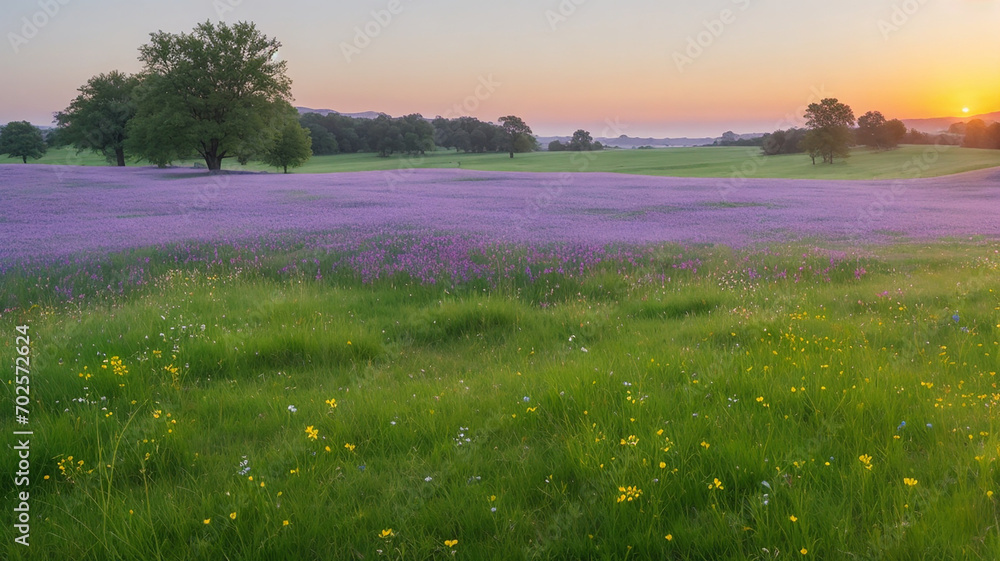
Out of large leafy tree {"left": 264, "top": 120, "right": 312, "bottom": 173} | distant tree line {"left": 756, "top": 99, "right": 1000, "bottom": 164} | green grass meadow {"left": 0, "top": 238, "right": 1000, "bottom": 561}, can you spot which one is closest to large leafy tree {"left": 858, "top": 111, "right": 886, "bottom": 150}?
distant tree line {"left": 756, "top": 99, "right": 1000, "bottom": 164}

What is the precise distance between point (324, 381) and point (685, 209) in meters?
19.0

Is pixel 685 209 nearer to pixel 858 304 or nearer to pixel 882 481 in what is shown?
pixel 858 304

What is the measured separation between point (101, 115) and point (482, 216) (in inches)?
2533

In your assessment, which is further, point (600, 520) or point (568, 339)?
point (568, 339)

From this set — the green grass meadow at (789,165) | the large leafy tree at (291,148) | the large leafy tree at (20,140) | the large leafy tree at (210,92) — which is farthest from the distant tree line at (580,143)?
the large leafy tree at (20,140)

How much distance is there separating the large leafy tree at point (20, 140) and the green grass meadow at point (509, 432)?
355ft

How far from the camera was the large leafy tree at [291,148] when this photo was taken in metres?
60.8

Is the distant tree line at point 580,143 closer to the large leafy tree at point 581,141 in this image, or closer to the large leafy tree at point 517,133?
the large leafy tree at point 581,141

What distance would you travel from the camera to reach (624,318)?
7184mm

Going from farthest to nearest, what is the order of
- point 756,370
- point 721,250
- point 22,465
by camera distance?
1. point 721,250
2. point 756,370
3. point 22,465

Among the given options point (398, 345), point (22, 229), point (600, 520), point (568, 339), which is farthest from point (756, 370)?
point (22, 229)

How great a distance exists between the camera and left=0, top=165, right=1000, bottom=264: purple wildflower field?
1277cm

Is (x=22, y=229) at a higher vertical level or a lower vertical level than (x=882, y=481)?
higher

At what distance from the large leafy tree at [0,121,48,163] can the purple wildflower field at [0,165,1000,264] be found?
79485 mm
